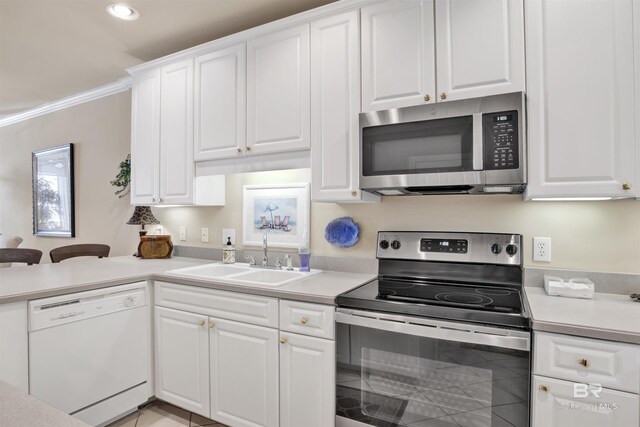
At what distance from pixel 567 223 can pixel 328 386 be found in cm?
136

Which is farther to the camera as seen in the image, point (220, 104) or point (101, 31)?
point (101, 31)

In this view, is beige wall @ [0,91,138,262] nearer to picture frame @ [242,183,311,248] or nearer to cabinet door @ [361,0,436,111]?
picture frame @ [242,183,311,248]

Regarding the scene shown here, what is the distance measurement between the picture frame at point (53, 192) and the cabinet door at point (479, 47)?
4036mm

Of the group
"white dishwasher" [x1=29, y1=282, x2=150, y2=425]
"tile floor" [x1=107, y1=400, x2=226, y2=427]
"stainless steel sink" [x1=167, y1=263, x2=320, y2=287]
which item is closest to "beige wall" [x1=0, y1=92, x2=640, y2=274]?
"stainless steel sink" [x1=167, y1=263, x2=320, y2=287]

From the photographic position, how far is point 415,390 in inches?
56.1

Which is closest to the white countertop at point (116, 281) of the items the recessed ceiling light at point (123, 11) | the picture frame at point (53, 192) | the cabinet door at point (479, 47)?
the cabinet door at point (479, 47)

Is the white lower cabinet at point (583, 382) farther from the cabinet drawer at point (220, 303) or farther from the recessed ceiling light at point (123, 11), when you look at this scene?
the recessed ceiling light at point (123, 11)

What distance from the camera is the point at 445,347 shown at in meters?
1.37

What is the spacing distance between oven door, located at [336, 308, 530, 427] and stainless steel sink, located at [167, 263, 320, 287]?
63cm

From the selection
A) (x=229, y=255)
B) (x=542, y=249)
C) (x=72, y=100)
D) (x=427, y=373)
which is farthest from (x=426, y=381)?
(x=72, y=100)

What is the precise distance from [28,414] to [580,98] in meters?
1.94

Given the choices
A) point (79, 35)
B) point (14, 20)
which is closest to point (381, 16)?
point (79, 35)

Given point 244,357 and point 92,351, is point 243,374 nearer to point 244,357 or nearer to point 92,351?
point 244,357

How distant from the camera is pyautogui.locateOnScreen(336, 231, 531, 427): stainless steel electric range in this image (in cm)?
128
